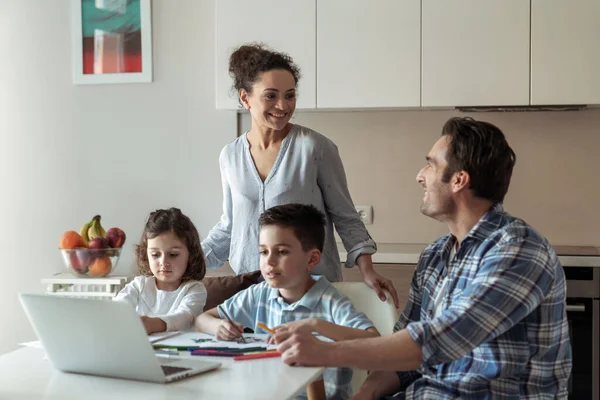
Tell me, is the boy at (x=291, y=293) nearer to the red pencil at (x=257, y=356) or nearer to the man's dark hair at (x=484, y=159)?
the red pencil at (x=257, y=356)

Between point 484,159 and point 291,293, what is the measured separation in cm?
59

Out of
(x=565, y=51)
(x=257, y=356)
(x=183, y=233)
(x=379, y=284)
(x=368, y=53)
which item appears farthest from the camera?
(x=368, y=53)

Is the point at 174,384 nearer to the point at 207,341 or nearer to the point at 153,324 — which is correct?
the point at 207,341

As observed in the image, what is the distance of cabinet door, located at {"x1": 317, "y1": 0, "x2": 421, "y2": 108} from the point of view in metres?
3.40

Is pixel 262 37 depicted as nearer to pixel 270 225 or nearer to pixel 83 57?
pixel 83 57

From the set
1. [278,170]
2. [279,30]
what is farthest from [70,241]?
[278,170]

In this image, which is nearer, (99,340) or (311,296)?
(99,340)

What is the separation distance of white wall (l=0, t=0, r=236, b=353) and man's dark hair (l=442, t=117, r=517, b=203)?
7.23 feet

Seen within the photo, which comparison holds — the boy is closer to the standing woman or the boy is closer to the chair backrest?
the chair backrest

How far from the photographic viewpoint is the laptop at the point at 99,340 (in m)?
1.40

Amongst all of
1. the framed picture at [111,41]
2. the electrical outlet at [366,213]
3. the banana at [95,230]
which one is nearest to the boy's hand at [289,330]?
the banana at [95,230]

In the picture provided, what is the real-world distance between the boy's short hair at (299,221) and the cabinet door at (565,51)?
5.33ft

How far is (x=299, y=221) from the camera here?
6.75ft

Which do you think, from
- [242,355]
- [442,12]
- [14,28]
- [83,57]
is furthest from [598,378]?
[14,28]
